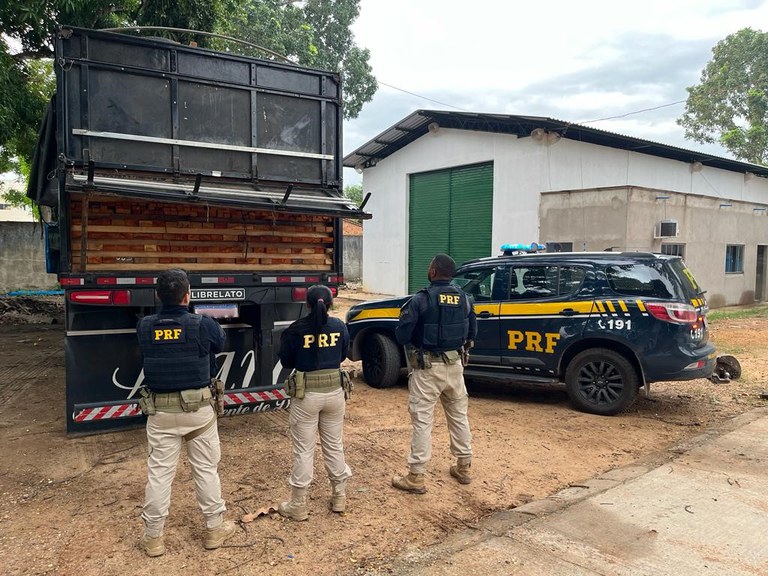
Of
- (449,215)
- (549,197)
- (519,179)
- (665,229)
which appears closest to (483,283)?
→ (665,229)

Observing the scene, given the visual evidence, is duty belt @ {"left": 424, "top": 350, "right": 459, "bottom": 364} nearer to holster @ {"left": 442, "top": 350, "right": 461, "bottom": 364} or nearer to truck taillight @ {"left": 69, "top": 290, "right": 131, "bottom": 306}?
holster @ {"left": 442, "top": 350, "right": 461, "bottom": 364}

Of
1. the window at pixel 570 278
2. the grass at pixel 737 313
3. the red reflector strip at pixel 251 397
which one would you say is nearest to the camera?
the red reflector strip at pixel 251 397

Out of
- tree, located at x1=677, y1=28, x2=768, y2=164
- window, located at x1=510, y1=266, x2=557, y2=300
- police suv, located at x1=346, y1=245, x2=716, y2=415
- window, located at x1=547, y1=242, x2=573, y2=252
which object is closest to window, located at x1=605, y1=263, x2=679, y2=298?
police suv, located at x1=346, y1=245, x2=716, y2=415

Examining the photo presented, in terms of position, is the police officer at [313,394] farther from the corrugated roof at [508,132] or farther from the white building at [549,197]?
the corrugated roof at [508,132]

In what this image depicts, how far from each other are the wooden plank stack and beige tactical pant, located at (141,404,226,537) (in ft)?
5.97

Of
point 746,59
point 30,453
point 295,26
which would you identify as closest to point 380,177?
point 295,26

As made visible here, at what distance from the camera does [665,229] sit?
13062mm

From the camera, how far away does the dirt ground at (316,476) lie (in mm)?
3160

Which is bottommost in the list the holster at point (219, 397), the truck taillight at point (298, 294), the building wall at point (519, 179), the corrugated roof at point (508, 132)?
the holster at point (219, 397)

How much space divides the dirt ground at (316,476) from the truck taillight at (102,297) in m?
1.25

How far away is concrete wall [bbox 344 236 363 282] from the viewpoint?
1030 inches

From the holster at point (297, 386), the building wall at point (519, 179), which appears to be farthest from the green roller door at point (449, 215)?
the holster at point (297, 386)

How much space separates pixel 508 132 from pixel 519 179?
4.54 feet

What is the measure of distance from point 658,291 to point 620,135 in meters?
10.0
